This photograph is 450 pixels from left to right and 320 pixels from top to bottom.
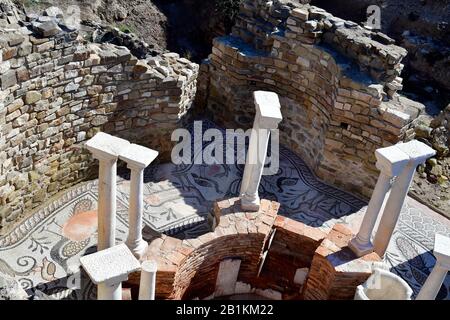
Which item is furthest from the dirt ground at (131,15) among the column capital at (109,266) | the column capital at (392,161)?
the column capital at (109,266)

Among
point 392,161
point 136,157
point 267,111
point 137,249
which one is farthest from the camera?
point 267,111

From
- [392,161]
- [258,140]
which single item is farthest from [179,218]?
[392,161]

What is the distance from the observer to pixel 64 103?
7.86m

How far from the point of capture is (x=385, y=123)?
340 inches

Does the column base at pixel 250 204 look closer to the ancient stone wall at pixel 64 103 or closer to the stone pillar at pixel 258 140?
the stone pillar at pixel 258 140

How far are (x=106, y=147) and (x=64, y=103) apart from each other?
A: 214 cm

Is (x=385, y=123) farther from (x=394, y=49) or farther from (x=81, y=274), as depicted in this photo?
(x=81, y=274)

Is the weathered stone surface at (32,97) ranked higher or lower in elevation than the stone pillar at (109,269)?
higher

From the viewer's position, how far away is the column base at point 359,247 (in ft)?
23.5

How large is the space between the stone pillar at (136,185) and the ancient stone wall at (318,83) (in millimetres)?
3890

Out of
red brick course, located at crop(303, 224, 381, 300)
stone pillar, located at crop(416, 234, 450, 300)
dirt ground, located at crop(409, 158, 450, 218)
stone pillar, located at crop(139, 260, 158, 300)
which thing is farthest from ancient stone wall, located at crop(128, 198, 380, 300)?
dirt ground, located at crop(409, 158, 450, 218)

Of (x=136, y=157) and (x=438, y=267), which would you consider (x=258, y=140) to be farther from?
(x=438, y=267)
